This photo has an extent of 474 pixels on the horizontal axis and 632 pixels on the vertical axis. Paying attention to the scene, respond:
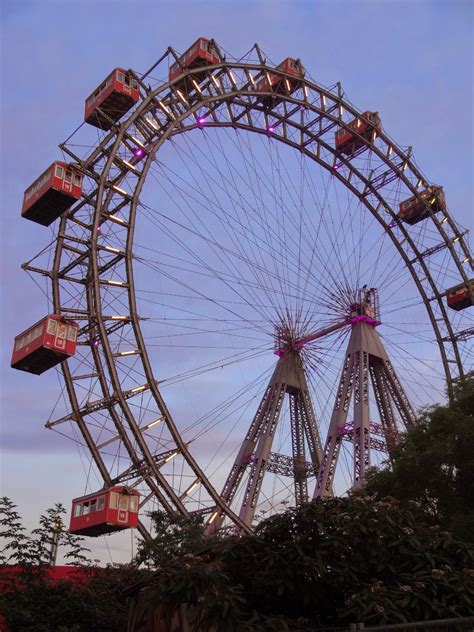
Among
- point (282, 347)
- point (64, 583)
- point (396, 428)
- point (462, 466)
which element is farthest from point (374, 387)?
point (64, 583)

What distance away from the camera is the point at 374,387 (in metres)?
33.1

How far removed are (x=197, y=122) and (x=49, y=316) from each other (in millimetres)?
11399

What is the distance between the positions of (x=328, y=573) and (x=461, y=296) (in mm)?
29137

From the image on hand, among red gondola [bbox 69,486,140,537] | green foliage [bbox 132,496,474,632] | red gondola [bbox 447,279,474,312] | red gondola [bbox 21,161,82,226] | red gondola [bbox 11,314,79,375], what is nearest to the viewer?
green foliage [bbox 132,496,474,632]

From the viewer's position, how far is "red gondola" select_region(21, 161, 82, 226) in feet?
85.6

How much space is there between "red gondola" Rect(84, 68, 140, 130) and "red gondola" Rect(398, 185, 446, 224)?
16.1 meters

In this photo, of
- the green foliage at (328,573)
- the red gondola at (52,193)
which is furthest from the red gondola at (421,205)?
the green foliage at (328,573)

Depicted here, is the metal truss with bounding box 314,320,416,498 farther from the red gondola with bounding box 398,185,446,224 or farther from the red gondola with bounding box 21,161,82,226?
the red gondola with bounding box 21,161,82,226

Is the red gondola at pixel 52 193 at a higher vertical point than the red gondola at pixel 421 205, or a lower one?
lower

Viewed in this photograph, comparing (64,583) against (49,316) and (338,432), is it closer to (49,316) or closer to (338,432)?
(49,316)

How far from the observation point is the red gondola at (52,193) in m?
26.1

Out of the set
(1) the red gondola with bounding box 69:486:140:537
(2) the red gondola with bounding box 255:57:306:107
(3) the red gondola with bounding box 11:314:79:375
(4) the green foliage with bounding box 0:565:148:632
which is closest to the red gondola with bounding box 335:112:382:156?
(2) the red gondola with bounding box 255:57:306:107

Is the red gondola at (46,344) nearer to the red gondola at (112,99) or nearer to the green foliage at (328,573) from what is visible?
the red gondola at (112,99)

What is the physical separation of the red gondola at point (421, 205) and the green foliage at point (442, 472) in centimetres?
1720
